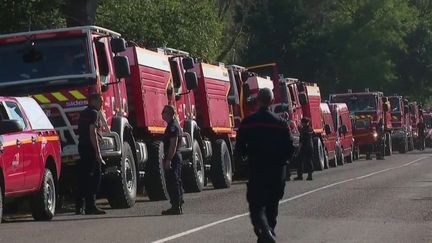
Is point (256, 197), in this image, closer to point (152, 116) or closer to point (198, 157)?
point (152, 116)

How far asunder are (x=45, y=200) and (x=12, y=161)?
1511 millimetres

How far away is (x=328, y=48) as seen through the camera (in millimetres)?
70625

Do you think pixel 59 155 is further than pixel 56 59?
No

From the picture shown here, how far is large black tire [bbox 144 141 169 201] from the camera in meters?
21.8

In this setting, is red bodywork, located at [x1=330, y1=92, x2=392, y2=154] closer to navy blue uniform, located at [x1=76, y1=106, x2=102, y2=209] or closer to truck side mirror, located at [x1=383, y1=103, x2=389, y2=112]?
truck side mirror, located at [x1=383, y1=103, x2=389, y2=112]

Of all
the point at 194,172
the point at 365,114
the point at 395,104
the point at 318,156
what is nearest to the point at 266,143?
the point at 194,172

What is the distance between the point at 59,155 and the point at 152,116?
14.8 feet

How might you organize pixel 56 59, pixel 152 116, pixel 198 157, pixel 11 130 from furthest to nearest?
pixel 198 157
pixel 152 116
pixel 56 59
pixel 11 130

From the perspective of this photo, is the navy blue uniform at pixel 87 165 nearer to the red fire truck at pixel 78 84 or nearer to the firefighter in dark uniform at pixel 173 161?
the red fire truck at pixel 78 84

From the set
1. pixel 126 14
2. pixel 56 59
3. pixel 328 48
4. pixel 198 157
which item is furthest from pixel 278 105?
pixel 328 48

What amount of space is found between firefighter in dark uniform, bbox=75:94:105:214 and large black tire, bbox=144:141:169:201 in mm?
3252

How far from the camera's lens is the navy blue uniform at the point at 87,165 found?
17.9m

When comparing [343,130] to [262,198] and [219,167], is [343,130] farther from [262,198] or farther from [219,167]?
[262,198]

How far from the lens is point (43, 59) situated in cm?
1927
